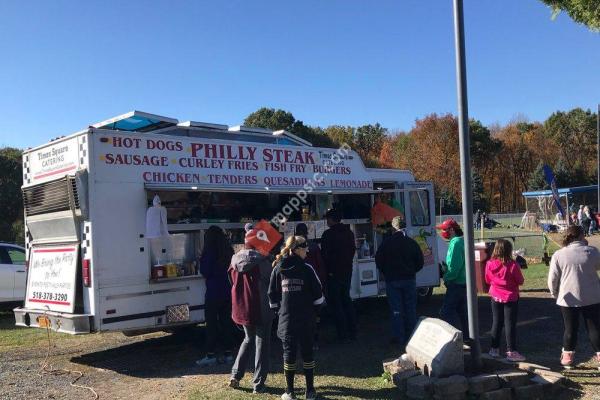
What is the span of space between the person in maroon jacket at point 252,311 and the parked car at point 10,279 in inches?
288

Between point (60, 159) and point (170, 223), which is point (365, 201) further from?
point (60, 159)

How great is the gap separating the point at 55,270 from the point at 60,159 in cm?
149

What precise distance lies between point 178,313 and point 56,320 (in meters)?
1.53

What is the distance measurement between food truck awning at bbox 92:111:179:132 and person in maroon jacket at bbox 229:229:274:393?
10.0ft

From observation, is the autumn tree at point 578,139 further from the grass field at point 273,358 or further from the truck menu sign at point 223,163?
the truck menu sign at point 223,163

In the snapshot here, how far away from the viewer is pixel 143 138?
7539 millimetres

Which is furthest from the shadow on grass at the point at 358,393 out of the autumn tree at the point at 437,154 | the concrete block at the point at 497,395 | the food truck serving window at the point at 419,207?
the autumn tree at the point at 437,154

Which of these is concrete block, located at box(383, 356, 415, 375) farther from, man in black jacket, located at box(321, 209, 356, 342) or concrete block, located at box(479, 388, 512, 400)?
man in black jacket, located at box(321, 209, 356, 342)

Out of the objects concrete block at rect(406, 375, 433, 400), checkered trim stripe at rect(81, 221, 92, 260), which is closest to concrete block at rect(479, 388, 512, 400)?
concrete block at rect(406, 375, 433, 400)

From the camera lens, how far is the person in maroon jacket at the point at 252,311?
19.4 ft

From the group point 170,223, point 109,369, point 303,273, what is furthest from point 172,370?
point 303,273

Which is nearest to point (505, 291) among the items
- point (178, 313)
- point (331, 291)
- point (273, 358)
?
point (331, 291)

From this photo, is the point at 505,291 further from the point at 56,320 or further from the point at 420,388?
the point at 56,320

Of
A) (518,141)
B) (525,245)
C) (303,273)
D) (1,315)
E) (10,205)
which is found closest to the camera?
(303,273)
